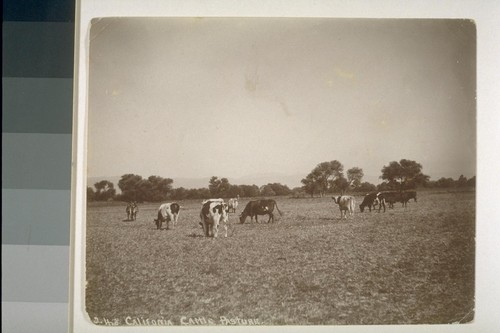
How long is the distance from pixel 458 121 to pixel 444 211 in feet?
1.11

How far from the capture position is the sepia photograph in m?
1.57

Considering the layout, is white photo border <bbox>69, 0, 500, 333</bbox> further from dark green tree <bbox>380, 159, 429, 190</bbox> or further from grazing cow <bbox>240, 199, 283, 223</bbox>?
grazing cow <bbox>240, 199, 283, 223</bbox>

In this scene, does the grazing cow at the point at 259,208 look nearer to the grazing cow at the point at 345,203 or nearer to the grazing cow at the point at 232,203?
the grazing cow at the point at 232,203

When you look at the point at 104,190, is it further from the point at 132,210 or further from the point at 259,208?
the point at 259,208

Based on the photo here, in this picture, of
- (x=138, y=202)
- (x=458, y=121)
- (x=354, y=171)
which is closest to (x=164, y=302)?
(x=138, y=202)

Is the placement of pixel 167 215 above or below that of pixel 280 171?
below

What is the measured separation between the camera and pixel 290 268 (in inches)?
62.3

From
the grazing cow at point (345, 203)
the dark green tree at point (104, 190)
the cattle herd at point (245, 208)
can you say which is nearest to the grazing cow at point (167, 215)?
the cattle herd at point (245, 208)

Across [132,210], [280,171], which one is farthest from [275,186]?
[132,210]

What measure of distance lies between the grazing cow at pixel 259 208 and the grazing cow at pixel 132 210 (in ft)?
1.28

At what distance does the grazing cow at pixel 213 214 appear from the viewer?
61.4 inches

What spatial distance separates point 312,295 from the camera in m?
1.57

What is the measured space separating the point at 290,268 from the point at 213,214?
35cm

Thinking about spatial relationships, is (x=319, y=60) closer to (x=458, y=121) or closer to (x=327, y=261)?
(x=458, y=121)
